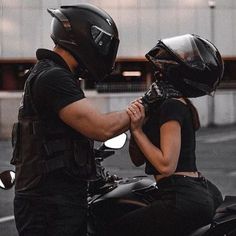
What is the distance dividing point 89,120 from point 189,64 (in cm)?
53

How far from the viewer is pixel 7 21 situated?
2870 centimetres

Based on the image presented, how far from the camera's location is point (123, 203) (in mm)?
2678

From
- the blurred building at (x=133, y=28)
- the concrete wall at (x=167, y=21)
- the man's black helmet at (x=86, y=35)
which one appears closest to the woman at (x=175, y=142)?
the man's black helmet at (x=86, y=35)

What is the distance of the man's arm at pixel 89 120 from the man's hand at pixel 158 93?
0.15 m

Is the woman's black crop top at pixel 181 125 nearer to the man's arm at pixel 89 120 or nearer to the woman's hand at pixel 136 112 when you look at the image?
the woman's hand at pixel 136 112

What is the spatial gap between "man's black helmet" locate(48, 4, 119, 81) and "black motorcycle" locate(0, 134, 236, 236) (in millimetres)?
558

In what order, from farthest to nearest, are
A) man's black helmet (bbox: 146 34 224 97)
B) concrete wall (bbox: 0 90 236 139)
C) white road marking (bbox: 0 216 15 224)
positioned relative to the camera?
concrete wall (bbox: 0 90 236 139)
white road marking (bbox: 0 216 15 224)
man's black helmet (bbox: 146 34 224 97)

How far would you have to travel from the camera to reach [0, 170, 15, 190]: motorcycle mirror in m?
2.99

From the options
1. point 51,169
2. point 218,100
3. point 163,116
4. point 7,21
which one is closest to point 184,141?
point 163,116

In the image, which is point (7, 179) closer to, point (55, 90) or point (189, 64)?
point (55, 90)

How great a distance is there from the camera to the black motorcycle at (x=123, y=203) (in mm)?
2436

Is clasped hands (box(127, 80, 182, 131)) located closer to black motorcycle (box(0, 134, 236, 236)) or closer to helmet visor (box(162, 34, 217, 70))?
helmet visor (box(162, 34, 217, 70))

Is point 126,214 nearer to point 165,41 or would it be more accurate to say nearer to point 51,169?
point 51,169

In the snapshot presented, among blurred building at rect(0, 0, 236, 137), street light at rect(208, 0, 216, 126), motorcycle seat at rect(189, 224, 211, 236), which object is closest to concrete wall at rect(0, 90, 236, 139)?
street light at rect(208, 0, 216, 126)
